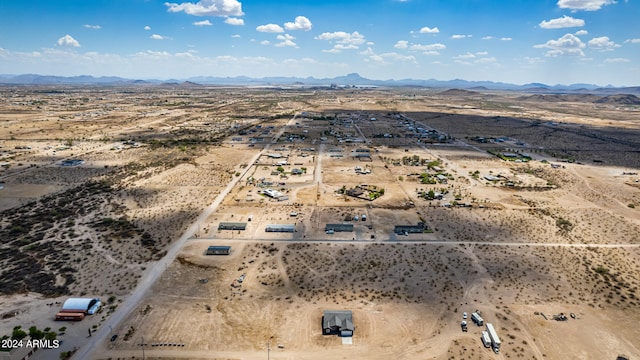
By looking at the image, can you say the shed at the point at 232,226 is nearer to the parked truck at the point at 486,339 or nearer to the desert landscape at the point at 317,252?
the desert landscape at the point at 317,252

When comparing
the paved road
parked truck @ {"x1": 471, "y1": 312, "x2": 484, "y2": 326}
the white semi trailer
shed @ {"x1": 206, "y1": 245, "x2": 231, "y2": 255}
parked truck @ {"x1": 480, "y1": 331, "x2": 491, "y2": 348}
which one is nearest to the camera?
the paved road

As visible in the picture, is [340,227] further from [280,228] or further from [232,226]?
[232,226]

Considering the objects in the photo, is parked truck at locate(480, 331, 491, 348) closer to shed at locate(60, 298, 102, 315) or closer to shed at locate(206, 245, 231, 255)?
shed at locate(206, 245, 231, 255)

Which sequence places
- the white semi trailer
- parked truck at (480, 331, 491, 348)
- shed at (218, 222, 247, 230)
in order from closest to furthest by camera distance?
the white semi trailer < parked truck at (480, 331, 491, 348) < shed at (218, 222, 247, 230)

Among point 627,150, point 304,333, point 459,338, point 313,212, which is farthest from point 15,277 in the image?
point 627,150

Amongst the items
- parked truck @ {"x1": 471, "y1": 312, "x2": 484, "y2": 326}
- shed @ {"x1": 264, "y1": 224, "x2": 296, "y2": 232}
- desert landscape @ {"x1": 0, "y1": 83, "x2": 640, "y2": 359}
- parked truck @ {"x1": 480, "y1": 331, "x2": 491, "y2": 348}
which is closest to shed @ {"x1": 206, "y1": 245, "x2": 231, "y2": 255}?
desert landscape @ {"x1": 0, "y1": 83, "x2": 640, "y2": 359}

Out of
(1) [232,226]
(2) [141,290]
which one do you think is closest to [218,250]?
(1) [232,226]

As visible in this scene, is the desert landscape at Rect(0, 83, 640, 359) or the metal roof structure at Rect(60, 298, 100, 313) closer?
the desert landscape at Rect(0, 83, 640, 359)

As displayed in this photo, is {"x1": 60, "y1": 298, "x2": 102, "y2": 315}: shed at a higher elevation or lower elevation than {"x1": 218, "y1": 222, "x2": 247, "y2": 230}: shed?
lower
